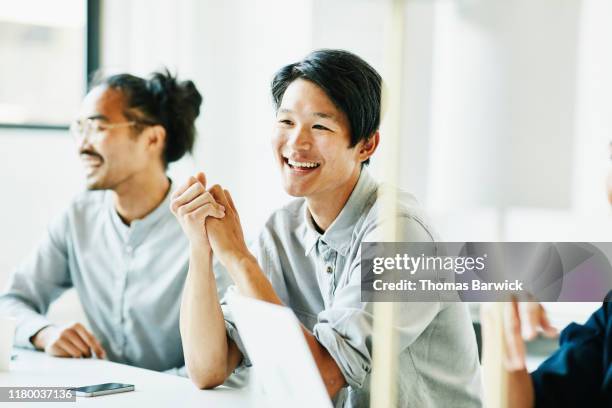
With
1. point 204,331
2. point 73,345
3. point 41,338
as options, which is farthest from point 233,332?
point 41,338

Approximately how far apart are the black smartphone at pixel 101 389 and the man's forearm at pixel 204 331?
13cm

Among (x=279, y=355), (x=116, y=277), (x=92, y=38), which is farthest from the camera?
(x=92, y=38)

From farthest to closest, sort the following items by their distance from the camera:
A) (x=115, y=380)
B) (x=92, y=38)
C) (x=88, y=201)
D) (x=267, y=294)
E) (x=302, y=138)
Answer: (x=92, y=38), (x=88, y=201), (x=115, y=380), (x=302, y=138), (x=267, y=294)

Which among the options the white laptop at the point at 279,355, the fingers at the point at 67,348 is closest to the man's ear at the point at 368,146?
the white laptop at the point at 279,355

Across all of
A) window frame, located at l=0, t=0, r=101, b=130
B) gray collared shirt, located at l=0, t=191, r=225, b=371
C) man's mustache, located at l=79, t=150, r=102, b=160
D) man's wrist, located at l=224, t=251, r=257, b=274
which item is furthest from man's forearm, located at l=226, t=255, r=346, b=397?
window frame, located at l=0, t=0, r=101, b=130

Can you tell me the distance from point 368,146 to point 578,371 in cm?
65

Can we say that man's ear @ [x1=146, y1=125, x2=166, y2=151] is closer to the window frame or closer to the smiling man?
the smiling man

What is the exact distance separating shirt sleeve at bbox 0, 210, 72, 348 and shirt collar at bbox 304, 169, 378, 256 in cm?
92

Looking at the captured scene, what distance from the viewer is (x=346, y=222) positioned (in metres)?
1.66

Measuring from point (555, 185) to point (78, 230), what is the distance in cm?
176

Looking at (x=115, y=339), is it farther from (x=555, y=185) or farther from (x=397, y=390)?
(x=555, y=185)

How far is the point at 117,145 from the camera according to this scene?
95.7 inches

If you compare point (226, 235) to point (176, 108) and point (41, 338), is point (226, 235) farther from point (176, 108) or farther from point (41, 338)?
point (176, 108)

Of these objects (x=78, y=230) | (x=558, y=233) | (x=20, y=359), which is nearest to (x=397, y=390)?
(x=558, y=233)
